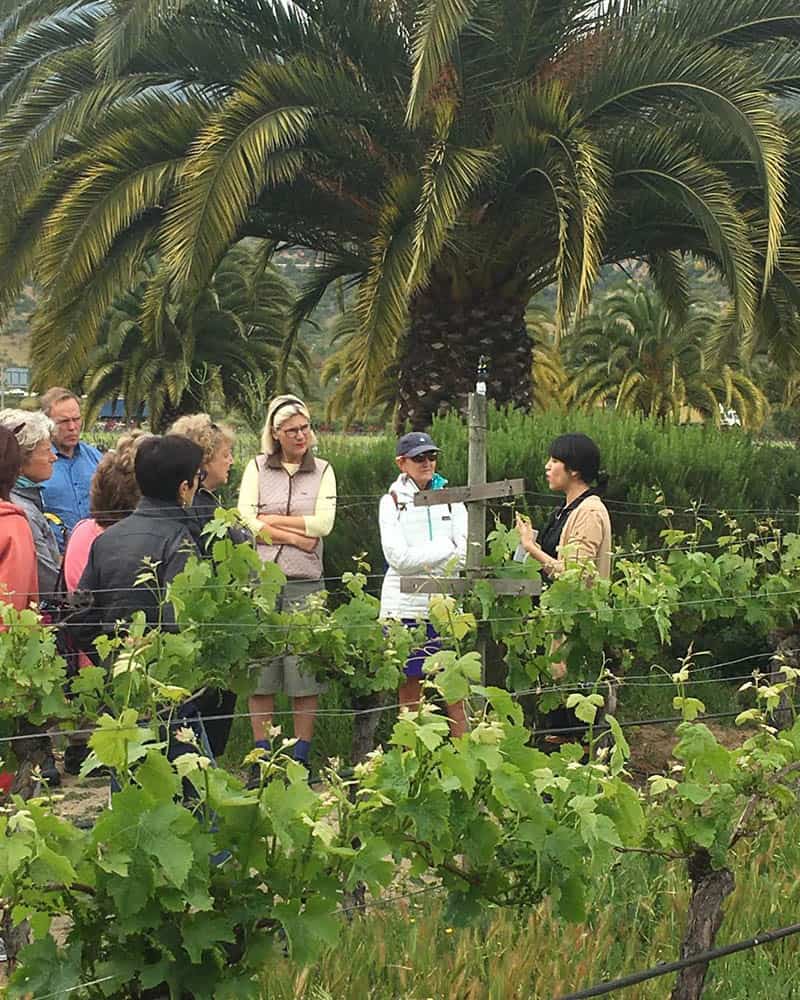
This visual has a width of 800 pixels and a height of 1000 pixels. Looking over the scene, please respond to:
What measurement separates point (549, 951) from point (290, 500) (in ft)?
8.47

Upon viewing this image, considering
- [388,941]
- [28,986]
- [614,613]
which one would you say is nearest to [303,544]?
[614,613]

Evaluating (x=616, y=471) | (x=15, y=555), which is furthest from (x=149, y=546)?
(x=616, y=471)

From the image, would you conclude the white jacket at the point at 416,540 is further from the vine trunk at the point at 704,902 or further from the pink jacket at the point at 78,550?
the vine trunk at the point at 704,902

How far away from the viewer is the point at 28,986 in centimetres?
251

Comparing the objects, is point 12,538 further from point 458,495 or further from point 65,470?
point 65,470

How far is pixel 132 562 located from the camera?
4371mm

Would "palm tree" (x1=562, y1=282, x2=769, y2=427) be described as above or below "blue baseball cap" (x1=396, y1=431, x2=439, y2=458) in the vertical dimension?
above

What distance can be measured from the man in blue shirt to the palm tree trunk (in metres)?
3.82

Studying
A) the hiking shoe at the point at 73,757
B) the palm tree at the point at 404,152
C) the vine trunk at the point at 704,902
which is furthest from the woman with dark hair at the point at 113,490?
the palm tree at the point at 404,152

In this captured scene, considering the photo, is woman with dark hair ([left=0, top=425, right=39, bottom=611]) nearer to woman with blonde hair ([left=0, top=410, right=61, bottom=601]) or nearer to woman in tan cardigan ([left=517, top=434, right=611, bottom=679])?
woman with blonde hair ([left=0, top=410, right=61, bottom=601])

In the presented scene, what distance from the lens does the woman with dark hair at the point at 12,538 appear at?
14.8ft

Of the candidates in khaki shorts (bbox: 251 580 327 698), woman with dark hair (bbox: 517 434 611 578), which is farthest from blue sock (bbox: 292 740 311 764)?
woman with dark hair (bbox: 517 434 611 578)

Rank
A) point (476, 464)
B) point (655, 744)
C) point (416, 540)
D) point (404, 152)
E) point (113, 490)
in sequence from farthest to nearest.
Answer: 1. point (404, 152)
2. point (655, 744)
3. point (416, 540)
4. point (113, 490)
5. point (476, 464)

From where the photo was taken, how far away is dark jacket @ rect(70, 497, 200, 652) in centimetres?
437
